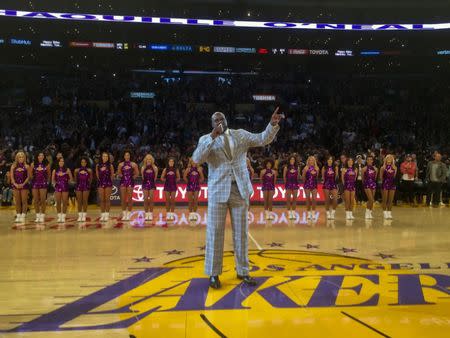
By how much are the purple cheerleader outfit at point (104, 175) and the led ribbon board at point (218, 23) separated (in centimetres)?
1489

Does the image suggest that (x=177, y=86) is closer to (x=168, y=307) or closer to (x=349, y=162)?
(x=349, y=162)

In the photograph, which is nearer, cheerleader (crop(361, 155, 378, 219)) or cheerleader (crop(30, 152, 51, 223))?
cheerleader (crop(30, 152, 51, 223))

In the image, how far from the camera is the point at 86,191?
33.0 ft

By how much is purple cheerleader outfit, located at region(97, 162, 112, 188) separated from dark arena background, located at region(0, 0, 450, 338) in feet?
0.22

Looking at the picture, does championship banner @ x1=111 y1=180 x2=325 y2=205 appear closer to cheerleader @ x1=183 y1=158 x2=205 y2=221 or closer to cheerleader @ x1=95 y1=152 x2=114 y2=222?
cheerleader @ x1=183 y1=158 x2=205 y2=221

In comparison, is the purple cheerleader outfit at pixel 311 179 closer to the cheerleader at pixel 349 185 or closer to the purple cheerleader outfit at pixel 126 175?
the cheerleader at pixel 349 185

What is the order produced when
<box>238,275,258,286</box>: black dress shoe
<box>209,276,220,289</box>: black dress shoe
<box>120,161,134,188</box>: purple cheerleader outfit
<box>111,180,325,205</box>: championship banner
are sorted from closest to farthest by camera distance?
<box>209,276,220,289</box>: black dress shoe
<box>238,275,258,286</box>: black dress shoe
<box>120,161,134,188</box>: purple cheerleader outfit
<box>111,180,325,205</box>: championship banner

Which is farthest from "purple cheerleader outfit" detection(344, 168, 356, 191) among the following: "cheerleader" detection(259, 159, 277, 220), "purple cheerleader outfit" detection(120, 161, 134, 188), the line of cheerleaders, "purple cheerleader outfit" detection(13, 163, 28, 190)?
"purple cheerleader outfit" detection(13, 163, 28, 190)

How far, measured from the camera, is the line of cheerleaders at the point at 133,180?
9.94 meters

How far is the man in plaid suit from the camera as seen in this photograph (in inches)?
183

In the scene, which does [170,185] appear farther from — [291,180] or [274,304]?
[274,304]

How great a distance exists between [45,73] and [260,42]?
12780 mm

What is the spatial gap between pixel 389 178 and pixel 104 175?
6935mm

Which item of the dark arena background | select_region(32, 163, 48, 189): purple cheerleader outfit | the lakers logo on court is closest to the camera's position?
the lakers logo on court
